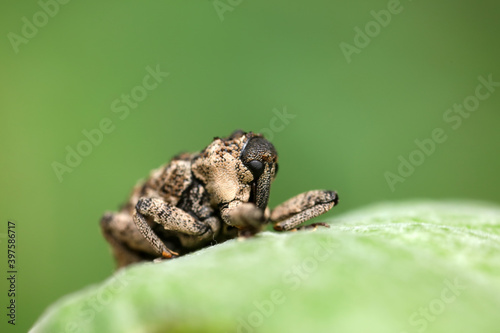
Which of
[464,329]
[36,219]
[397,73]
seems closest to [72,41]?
[36,219]

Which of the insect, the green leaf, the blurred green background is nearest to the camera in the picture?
the green leaf

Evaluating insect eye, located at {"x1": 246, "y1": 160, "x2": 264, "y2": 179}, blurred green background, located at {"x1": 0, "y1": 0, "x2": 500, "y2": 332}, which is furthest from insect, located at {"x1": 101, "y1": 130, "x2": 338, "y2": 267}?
blurred green background, located at {"x1": 0, "y1": 0, "x2": 500, "y2": 332}

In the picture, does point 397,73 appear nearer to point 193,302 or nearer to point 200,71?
point 200,71

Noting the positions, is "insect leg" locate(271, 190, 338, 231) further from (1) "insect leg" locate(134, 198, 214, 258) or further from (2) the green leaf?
(2) the green leaf

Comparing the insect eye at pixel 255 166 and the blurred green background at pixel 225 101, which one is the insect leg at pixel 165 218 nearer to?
the insect eye at pixel 255 166

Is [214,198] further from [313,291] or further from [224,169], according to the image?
[313,291]

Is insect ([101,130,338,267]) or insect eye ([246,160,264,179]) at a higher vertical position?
insect eye ([246,160,264,179])
